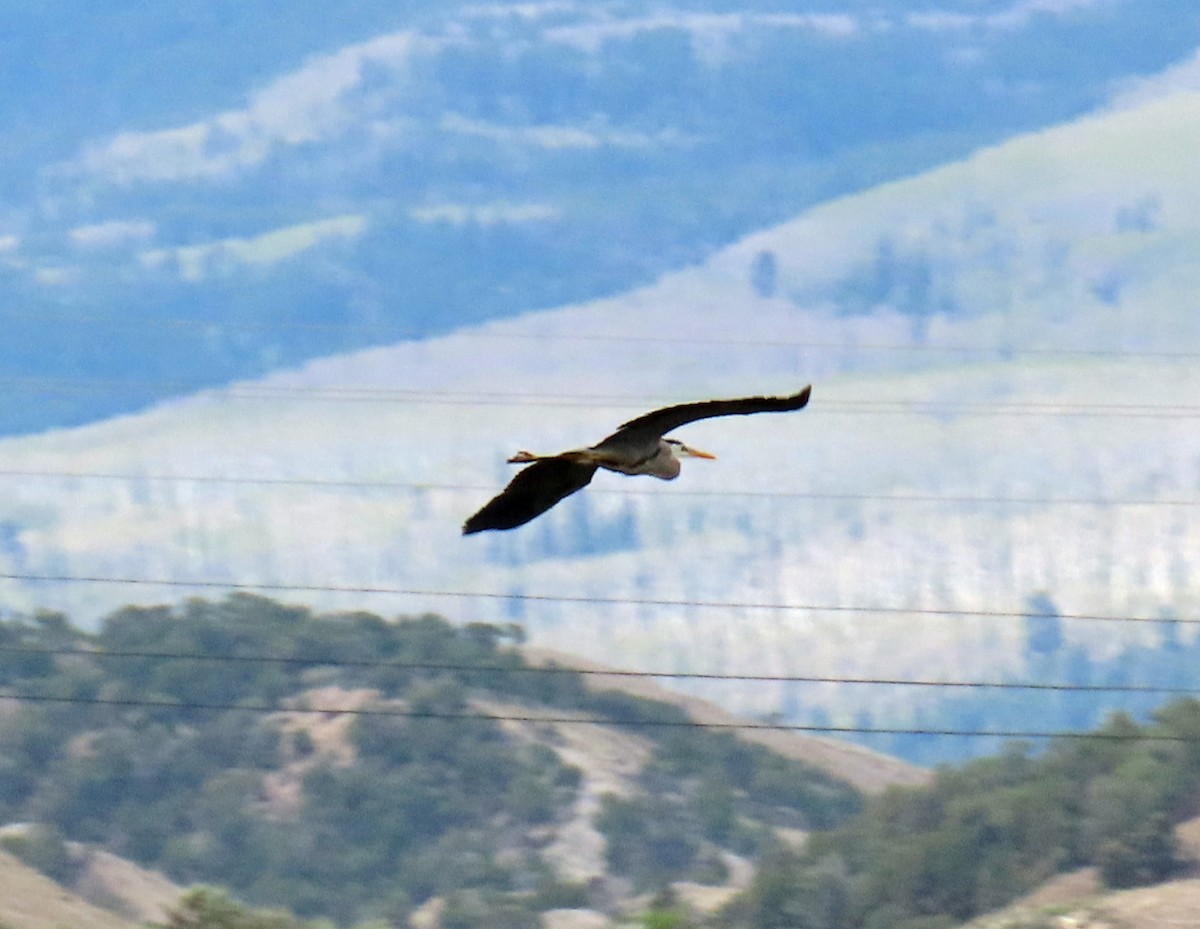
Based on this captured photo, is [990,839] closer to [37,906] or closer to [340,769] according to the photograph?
[37,906]

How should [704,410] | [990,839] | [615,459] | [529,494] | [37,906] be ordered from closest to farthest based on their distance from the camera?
[704,410]
[615,459]
[529,494]
[37,906]
[990,839]

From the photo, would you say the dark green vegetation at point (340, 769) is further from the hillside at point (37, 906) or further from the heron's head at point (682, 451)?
the heron's head at point (682, 451)

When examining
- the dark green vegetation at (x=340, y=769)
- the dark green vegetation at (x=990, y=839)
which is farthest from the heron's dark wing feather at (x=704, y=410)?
the dark green vegetation at (x=340, y=769)

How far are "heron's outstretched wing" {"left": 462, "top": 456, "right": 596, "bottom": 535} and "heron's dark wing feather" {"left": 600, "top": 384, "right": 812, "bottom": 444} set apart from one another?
133cm

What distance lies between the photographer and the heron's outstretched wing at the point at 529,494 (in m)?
15.6

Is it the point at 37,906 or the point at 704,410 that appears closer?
the point at 704,410

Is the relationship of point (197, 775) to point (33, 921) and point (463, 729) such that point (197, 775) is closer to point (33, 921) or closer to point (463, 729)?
point (463, 729)

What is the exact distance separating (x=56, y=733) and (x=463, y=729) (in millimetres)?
12313

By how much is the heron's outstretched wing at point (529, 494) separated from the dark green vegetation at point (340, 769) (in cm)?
4099

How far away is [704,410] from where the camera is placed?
13438mm

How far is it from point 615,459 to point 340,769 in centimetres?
5658

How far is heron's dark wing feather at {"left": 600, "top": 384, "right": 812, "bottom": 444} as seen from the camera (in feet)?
42.2

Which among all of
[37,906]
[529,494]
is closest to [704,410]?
[529,494]

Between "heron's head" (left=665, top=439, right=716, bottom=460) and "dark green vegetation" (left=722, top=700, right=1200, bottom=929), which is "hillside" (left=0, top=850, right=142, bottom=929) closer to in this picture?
"dark green vegetation" (left=722, top=700, right=1200, bottom=929)
